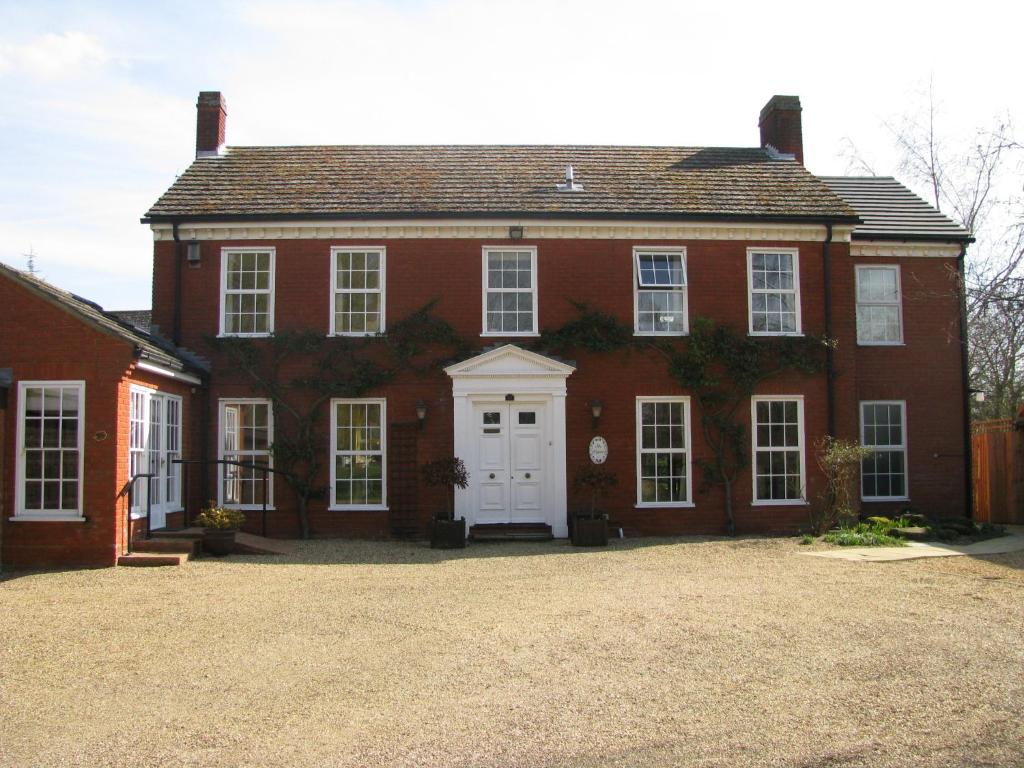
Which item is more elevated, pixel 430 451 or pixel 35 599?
pixel 430 451

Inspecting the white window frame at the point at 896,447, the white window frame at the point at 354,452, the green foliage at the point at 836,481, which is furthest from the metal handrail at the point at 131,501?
the white window frame at the point at 896,447

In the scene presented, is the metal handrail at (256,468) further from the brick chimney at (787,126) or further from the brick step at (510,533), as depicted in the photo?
the brick chimney at (787,126)

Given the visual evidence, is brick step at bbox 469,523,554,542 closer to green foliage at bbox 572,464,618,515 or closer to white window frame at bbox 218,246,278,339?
green foliage at bbox 572,464,618,515

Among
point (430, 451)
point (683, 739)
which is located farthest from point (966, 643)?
point (430, 451)

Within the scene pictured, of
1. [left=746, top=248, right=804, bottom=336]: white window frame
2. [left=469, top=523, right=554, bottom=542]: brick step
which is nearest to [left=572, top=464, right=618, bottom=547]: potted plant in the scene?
[left=469, top=523, right=554, bottom=542]: brick step

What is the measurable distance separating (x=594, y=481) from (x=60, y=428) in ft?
27.1

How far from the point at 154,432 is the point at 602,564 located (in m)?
7.48

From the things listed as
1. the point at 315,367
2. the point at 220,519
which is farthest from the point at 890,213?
the point at 220,519

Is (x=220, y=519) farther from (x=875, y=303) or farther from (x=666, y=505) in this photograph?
(x=875, y=303)

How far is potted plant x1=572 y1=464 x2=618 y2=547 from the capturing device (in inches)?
606

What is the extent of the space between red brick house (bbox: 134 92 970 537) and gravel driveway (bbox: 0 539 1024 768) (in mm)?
4644

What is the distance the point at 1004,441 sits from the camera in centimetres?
1994

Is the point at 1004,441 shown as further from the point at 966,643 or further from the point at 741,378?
the point at 966,643

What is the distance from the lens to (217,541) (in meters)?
14.1
